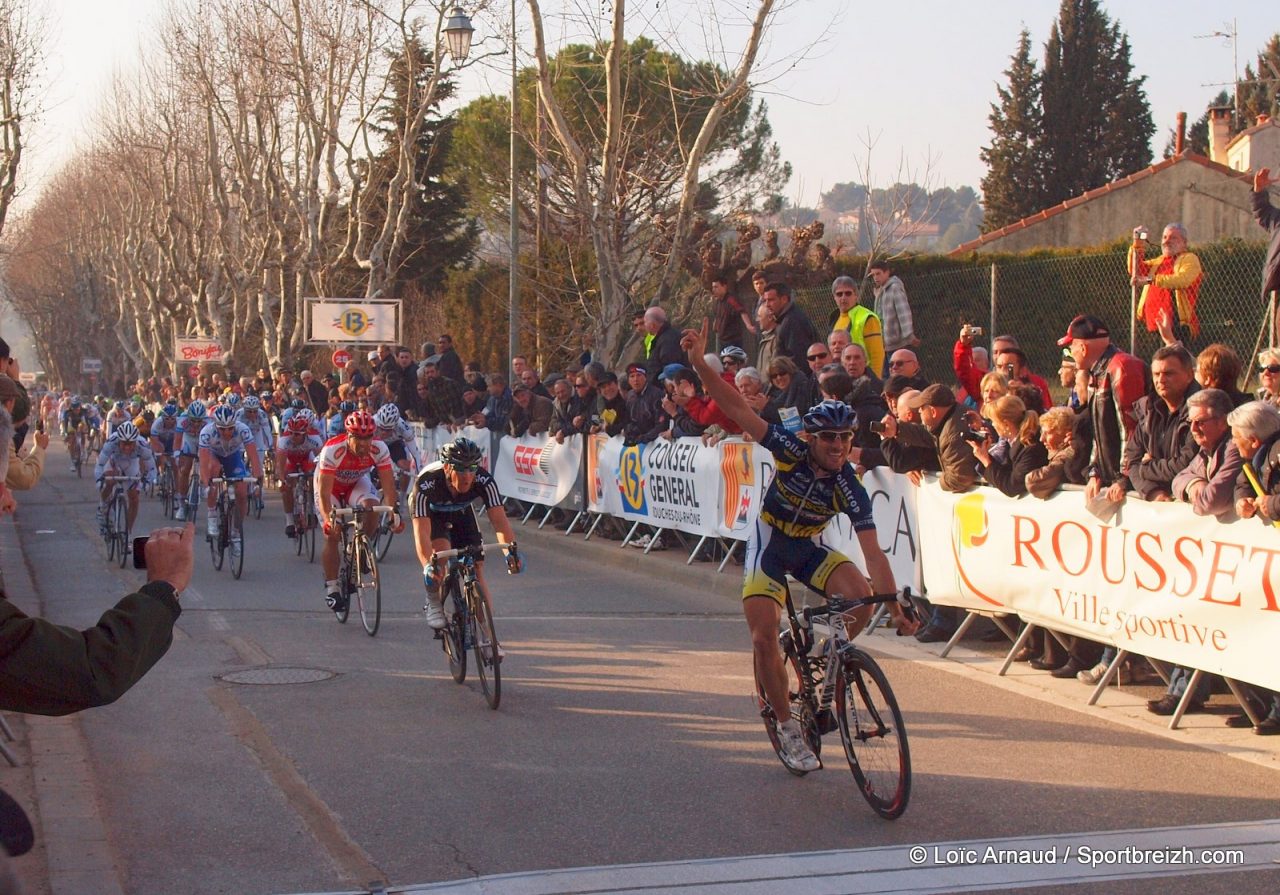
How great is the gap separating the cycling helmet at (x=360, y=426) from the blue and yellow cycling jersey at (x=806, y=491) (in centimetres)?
617

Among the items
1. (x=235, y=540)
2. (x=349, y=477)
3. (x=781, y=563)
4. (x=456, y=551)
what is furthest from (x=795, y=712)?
(x=235, y=540)

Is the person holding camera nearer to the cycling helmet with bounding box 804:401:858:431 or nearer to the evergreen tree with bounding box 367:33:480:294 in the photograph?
the cycling helmet with bounding box 804:401:858:431

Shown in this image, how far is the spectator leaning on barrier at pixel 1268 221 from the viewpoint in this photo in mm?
11609

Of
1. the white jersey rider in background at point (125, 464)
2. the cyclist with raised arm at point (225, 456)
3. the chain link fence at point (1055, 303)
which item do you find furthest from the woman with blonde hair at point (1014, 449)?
the white jersey rider in background at point (125, 464)

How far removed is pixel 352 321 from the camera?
38531mm

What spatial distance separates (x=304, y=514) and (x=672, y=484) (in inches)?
169

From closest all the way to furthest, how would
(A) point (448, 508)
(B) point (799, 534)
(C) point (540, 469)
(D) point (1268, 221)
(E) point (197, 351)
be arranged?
(B) point (799, 534) → (A) point (448, 508) → (D) point (1268, 221) → (C) point (540, 469) → (E) point (197, 351)

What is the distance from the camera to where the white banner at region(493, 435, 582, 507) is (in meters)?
18.9

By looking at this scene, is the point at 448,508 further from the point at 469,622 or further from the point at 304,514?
the point at 304,514

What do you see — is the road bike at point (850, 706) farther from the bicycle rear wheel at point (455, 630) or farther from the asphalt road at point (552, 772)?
the bicycle rear wheel at point (455, 630)

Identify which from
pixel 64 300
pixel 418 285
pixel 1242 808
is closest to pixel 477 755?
pixel 1242 808

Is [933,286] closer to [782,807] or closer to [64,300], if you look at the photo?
[782,807]

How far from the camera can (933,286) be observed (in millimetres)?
20234

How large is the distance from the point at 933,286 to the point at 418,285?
126 ft
